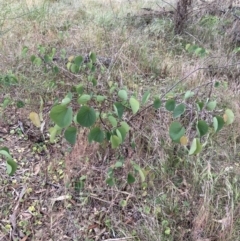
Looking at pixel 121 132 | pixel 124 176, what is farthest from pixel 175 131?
pixel 124 176

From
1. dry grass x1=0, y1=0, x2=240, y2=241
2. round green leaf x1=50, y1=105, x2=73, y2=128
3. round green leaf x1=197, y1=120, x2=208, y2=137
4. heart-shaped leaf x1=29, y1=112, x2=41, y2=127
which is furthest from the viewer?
dry grass x1=0, y1=0, x2=240, y2=241

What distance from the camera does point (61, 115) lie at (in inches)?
31.9

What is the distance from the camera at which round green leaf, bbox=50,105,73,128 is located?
0.81 metres

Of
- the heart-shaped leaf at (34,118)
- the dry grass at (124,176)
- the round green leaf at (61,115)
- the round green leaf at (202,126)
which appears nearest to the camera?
the round green leaf at (61,115)

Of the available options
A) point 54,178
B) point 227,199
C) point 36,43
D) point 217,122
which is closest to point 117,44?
point 36,43

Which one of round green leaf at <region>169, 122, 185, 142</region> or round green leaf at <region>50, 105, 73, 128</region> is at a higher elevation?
round green leaf at <region>50, 105, 73, 128</region>


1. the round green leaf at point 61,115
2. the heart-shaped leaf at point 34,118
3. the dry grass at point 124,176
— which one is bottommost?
the dry grass at point 124,176

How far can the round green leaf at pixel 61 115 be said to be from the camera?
81 cm

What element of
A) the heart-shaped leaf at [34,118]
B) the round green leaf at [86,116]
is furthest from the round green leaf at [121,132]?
the heart-shaped leaf at [34,118]

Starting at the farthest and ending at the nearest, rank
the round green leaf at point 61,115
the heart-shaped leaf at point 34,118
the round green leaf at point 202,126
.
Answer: the heart-shaped leaf at point 34,118, the round green leaf at point 202,126, the round green leaf at point 61,115

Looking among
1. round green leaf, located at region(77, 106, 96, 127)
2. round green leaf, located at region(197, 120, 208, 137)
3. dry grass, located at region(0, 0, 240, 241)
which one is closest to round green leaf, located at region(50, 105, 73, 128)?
round green leaf, located at region(77, 106, 96, 127)

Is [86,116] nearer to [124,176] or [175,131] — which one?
[175,131]

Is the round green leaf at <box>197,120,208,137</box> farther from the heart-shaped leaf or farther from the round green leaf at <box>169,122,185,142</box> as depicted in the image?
the heart-shaped leaf

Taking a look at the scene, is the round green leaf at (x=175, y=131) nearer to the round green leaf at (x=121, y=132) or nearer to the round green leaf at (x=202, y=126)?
Result: the round green leaf at (x=202, y=126)
